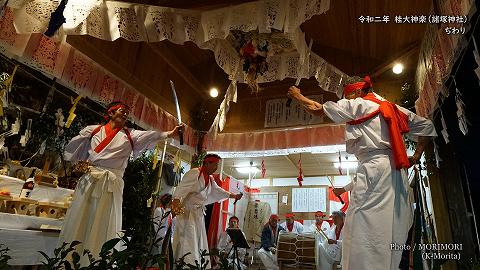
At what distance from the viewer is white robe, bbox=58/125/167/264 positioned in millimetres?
→ 3193

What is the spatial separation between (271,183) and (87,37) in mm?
9123

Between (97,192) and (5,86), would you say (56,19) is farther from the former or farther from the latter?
(97,192)

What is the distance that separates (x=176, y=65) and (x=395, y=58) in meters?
4.69

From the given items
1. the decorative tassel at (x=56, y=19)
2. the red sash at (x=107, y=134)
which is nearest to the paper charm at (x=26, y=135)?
the red sash at (x=107, y=134)

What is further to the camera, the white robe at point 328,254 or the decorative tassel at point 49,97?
the white robe at point 328,254

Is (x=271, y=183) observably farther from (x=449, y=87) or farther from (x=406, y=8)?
(x=449, y=87)

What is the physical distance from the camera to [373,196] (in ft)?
8.20

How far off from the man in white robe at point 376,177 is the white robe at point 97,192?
2022 millimetres

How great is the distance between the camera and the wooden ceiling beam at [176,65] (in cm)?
674

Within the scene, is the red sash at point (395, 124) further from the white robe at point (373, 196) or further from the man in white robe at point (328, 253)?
the man in white robe at point (328, 253)

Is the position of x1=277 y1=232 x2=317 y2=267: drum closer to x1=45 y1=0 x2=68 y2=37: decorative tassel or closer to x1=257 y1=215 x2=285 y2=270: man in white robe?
x1=257 y1=215 x2=285 y2=270: man in white robe

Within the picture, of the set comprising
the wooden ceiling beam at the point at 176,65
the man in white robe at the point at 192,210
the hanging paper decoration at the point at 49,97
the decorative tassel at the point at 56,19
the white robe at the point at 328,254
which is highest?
the wooden ceiling beam at the point at 176,65

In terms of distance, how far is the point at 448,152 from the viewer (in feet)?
13.9

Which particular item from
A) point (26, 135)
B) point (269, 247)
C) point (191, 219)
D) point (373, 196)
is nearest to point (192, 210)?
point (191, 219)
